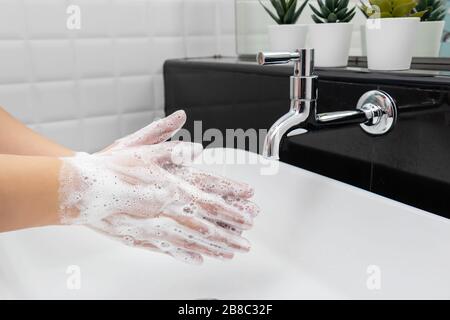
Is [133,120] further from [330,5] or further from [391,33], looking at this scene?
[391,33]

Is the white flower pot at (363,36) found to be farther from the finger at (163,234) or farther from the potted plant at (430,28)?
the finger at (163,234)

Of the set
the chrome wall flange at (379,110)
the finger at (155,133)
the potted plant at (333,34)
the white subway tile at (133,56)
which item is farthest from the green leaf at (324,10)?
the white subway tile at (133,56)

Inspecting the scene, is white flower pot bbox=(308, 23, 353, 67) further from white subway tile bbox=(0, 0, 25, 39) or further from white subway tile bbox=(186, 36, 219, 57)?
white subway tile bbox=(0, 0, 25, 39)

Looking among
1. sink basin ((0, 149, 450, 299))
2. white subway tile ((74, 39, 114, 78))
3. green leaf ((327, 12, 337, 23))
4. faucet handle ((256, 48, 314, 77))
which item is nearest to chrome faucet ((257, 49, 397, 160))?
faucet handle ((256, 48, 314, 77))

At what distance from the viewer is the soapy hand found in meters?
0.53

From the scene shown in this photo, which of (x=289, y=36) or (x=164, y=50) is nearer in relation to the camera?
(x=289, y=36)

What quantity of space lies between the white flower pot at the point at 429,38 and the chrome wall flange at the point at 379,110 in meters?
0.18

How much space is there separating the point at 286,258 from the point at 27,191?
0.40 metres

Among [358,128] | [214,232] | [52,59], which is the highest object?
[52,59]

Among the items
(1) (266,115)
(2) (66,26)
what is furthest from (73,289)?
(2) (66,26)

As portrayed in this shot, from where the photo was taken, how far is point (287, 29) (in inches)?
33.1

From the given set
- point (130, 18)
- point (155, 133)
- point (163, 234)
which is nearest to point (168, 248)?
point (163, 234)

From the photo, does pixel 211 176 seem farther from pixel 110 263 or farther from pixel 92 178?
pixel 110 263
